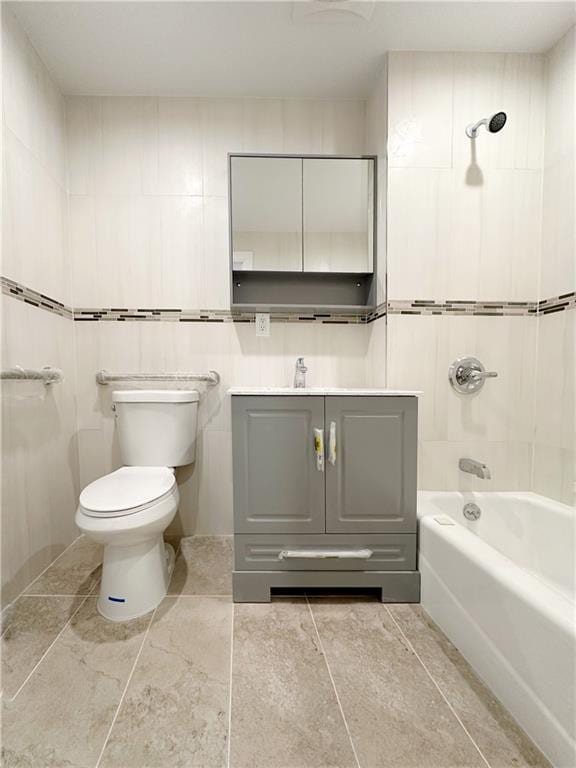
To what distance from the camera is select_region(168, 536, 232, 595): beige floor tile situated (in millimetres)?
1524

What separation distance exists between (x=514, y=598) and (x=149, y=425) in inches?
60.9

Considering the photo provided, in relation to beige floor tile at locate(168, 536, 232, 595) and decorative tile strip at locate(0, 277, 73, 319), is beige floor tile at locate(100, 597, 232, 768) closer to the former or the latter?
beige floor tile at locate(168, 536, 232, 595)

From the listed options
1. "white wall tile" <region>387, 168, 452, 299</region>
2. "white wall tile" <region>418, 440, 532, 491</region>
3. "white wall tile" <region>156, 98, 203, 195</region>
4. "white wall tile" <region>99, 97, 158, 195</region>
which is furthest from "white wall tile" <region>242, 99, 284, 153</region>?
"white wall tile" <region>418, 440, 532, 491</region>

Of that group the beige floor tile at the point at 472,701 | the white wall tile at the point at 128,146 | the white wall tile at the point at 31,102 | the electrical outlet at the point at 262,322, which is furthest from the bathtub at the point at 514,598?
the white wall tile at the point at 31,102

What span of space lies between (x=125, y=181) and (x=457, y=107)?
1.72 meters

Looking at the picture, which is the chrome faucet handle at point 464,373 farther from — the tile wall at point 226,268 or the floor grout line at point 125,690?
the floor grout line at point 125,690

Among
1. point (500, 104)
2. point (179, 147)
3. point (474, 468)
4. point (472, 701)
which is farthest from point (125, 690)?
point (500, 104)

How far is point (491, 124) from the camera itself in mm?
1499

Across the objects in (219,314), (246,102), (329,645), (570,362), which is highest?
(246,102)

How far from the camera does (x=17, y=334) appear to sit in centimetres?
150

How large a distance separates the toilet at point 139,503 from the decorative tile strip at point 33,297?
54 cm

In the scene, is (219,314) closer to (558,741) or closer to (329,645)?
(329,645)

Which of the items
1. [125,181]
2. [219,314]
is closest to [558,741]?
[219,314]

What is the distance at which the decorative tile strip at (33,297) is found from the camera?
4.75 ft
